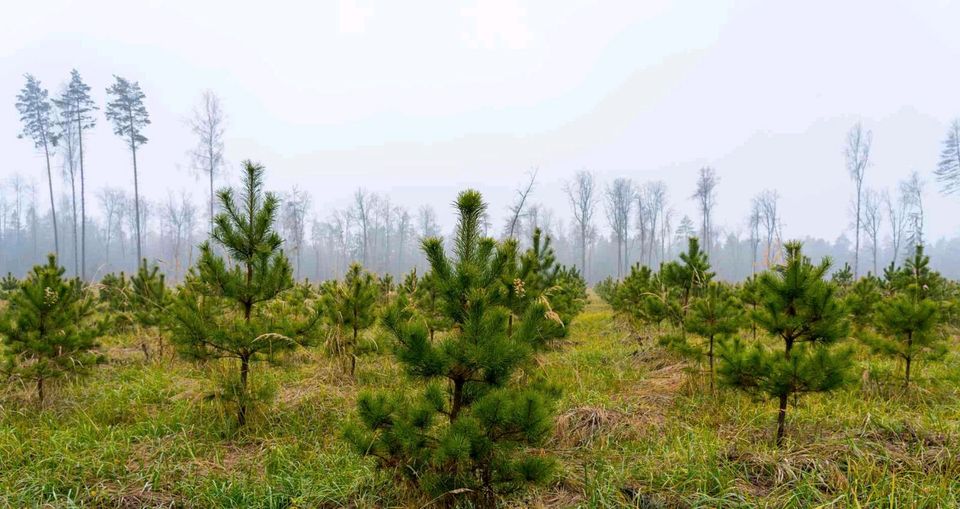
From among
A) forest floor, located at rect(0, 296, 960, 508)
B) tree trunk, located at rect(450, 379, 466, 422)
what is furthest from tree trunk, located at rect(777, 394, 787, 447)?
tree trunk, located at rect(450, 379, 466, 422)

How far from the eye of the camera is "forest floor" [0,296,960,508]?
2.66 meters

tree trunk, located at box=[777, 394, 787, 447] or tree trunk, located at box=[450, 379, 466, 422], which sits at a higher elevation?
tree trunk, located at box=[450, 379, 466, 422]

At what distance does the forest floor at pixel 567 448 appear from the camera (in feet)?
8.73

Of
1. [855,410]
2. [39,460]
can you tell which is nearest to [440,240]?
[39,460]

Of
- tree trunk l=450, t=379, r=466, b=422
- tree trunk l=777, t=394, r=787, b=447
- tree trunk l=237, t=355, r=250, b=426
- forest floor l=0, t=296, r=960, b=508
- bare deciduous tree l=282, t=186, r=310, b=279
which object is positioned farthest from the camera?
bare deciduous tree l=282, t=186, r=310, b=279

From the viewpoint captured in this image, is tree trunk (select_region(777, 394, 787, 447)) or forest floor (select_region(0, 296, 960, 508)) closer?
forest floor (select_region(0, 296, 960, 508))

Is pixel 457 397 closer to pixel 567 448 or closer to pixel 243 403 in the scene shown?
pixel 567 448

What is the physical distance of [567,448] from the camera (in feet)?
11.6

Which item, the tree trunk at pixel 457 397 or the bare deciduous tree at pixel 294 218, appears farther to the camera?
the bare deciduous tree at pixel 294 218

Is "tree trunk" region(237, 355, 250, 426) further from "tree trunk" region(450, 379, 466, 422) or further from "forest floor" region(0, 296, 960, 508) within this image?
"tree trunk" region(450, 379, 466, 422)

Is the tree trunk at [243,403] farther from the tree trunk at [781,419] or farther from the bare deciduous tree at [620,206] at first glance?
the bare deciduous tree at [620,206]

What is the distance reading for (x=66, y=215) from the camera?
52.3 meters

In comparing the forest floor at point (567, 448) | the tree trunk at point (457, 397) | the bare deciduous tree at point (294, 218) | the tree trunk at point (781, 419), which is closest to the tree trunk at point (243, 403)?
the forest floor at point (567, 448)

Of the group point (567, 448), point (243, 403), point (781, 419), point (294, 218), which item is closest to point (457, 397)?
point (567, 448)
